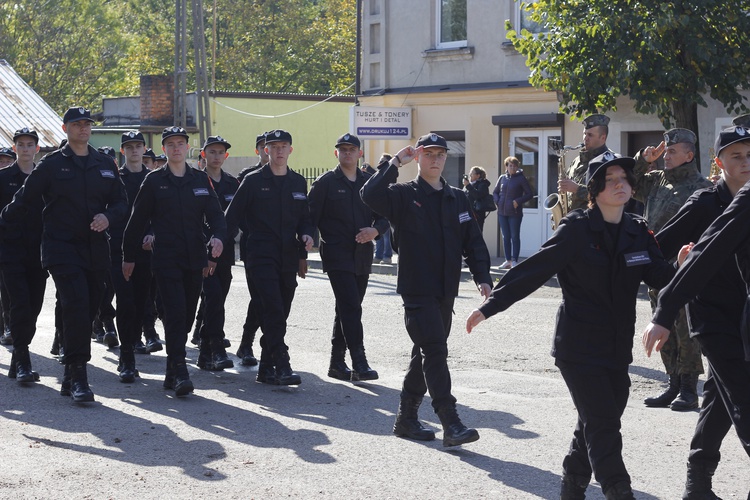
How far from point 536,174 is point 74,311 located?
16.1 metres

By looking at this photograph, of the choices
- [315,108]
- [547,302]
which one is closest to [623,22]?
[547,302]

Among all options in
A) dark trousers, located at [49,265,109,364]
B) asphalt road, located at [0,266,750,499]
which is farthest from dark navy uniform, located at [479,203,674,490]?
dark trousers, located at [49,265,109,364]

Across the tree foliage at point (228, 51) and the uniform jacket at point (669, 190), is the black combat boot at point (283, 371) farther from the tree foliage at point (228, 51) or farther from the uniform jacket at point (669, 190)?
the tree foliage at point (228, 51)

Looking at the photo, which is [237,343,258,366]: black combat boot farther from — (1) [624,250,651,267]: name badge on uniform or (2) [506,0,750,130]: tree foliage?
(2) [506,0,750,130]: tree foliage

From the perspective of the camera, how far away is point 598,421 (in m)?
5.49

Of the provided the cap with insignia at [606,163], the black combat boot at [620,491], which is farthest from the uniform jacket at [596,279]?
the black combat boot at [620,491]

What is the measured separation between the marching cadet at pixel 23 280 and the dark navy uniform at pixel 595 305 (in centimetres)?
543

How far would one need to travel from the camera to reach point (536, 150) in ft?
78.1

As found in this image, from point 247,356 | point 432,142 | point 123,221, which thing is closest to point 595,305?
point 432,142

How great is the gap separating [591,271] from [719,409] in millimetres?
972

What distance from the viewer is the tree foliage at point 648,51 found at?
17.3m

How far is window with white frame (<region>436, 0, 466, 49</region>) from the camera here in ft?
82.1

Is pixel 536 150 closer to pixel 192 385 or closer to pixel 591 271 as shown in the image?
pixel 192 385

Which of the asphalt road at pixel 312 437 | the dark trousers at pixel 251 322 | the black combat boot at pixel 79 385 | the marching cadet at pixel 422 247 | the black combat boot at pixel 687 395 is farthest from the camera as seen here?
the dark trousers at pixel 251 322
